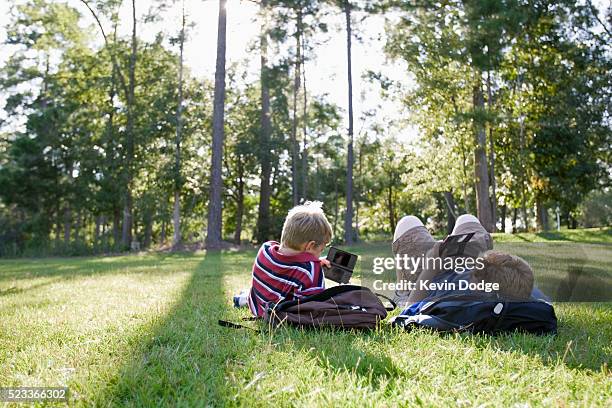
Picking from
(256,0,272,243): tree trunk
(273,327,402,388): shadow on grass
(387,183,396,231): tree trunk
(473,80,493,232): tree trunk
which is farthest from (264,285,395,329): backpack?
(387,183,396,231): tree trunk

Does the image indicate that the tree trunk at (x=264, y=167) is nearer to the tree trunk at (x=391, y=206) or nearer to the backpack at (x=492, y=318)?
the backpack at (x=492, y=318)

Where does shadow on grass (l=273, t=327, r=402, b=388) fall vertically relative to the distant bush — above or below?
below

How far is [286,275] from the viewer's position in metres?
3.58

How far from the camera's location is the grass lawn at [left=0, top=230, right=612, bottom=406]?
196cm

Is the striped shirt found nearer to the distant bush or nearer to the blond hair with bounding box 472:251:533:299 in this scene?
the blond hair with bounding box 472:251:533:299

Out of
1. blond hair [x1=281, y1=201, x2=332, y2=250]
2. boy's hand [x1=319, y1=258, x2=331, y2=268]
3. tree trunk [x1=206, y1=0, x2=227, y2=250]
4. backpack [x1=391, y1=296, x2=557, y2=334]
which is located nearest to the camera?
backpack [x1=391, y1=296, x2=557, y2=334]

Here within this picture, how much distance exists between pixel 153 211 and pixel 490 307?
108ft

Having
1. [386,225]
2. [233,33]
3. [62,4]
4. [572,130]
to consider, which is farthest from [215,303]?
[386,225]

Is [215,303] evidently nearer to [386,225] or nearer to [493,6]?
[493,6]

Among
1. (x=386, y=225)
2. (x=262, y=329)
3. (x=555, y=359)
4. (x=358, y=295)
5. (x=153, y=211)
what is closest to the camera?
(x=555, y=359)

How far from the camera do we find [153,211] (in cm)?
3391

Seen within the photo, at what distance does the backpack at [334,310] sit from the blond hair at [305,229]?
1.25 ft

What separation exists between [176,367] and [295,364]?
561 mm

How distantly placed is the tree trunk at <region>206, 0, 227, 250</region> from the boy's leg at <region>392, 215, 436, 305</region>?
519 inches
